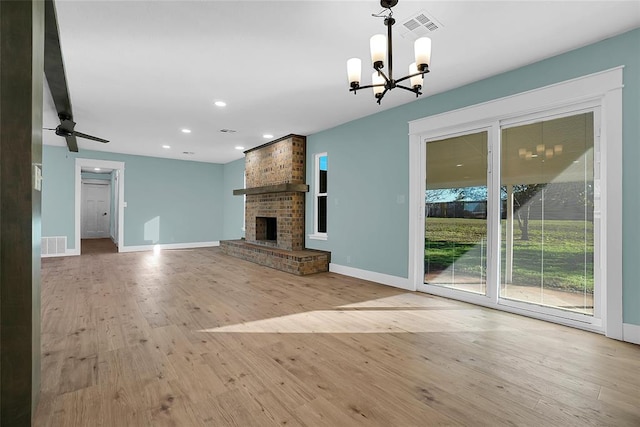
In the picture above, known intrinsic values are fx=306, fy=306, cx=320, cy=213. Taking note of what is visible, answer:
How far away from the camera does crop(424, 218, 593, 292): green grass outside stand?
2.88m

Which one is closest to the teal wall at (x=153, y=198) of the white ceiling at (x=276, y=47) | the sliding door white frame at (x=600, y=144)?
the white ceiling at (x=276, y=47)

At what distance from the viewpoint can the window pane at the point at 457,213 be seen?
3.61m

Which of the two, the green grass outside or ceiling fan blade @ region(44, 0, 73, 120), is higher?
ceiling fan blade @ region(44, 0, 73, 120)

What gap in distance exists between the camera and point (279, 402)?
1.68 m

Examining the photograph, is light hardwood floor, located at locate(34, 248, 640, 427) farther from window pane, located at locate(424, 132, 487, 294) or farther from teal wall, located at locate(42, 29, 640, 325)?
teal wall, located at locate(42, 29, 640, 325)

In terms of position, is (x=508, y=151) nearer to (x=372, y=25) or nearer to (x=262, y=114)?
(x=372, y=25)

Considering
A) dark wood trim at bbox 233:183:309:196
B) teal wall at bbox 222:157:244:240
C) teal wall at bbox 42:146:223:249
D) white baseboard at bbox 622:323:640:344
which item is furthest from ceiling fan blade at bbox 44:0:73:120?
white baseboard at bbox 622:323:640:344

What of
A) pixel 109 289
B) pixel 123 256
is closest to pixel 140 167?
pixel 123 256

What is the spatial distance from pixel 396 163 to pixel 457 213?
1.10 m

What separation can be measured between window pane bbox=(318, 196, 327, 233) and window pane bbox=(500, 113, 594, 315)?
3.13m

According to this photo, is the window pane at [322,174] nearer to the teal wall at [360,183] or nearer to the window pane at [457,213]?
the teal wall at [360,183]

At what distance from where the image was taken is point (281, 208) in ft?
20.4

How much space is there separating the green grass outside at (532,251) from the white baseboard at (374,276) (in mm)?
410

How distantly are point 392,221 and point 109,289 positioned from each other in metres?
4.00
